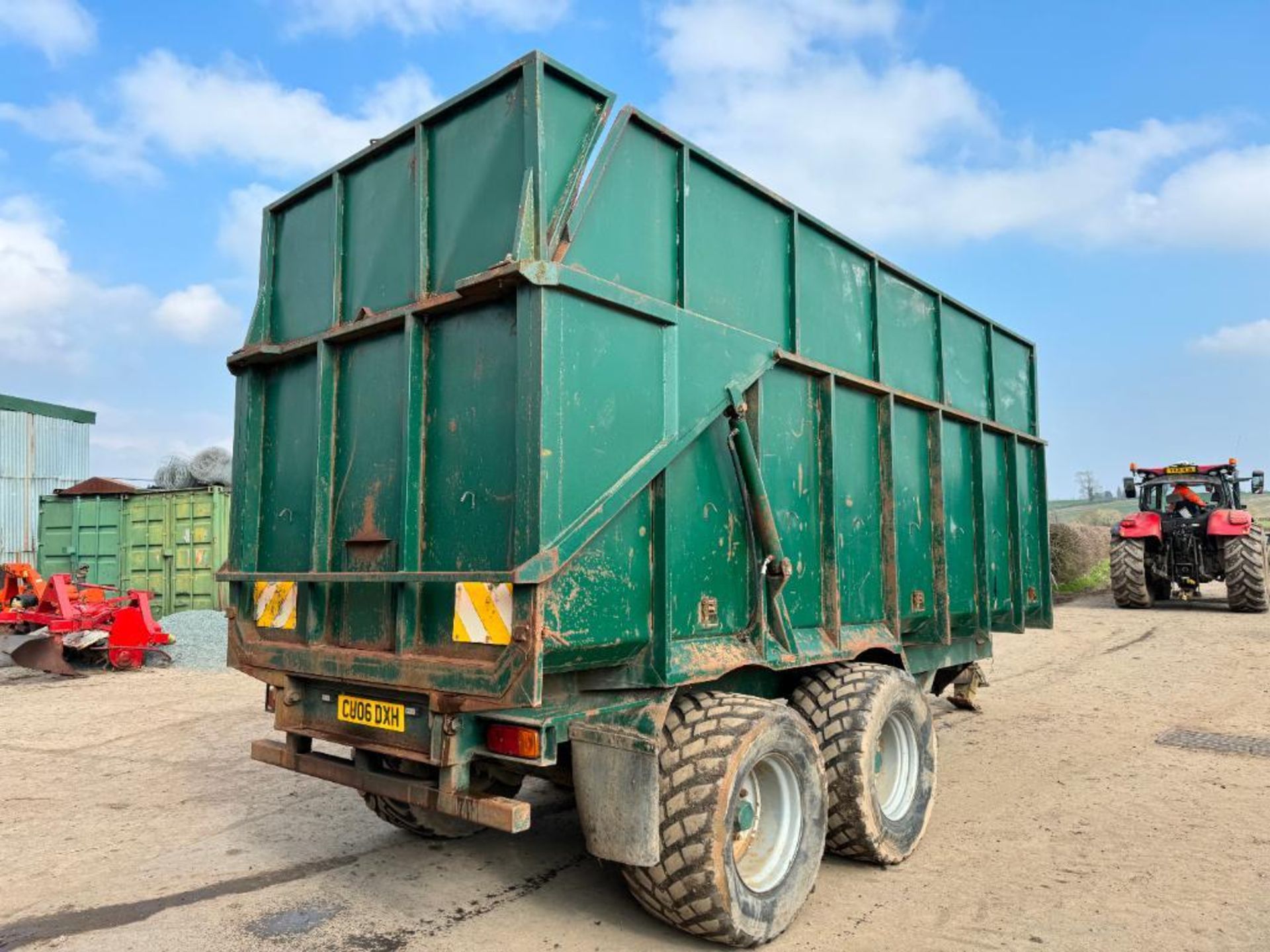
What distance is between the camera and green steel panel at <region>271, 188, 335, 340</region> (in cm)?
443

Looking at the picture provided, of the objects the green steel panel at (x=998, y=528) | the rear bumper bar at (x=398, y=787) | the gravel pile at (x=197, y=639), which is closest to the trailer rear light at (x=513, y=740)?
the rear bumper bar at (x=398, y=787)

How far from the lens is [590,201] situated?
11.5ft

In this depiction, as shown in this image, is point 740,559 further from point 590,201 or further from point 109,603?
point 109,603

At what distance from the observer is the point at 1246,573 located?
15.1 meters

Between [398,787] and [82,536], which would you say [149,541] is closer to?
[82,536]

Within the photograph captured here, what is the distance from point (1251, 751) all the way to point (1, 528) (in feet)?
75.1

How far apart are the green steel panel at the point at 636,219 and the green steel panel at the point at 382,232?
85 cm

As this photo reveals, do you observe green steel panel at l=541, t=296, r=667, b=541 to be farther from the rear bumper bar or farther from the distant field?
the distant field

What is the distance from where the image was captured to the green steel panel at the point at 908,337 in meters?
5.61

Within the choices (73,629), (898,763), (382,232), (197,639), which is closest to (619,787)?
(898,763)

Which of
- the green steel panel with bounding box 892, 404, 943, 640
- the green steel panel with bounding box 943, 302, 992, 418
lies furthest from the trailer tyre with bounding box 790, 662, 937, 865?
the green steel panel with bounding box 943, 302, 992, 418

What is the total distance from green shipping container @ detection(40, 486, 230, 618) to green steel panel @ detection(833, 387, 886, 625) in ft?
39.0

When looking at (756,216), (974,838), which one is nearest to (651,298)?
(756,216)

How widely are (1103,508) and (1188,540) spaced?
37.2 metres
